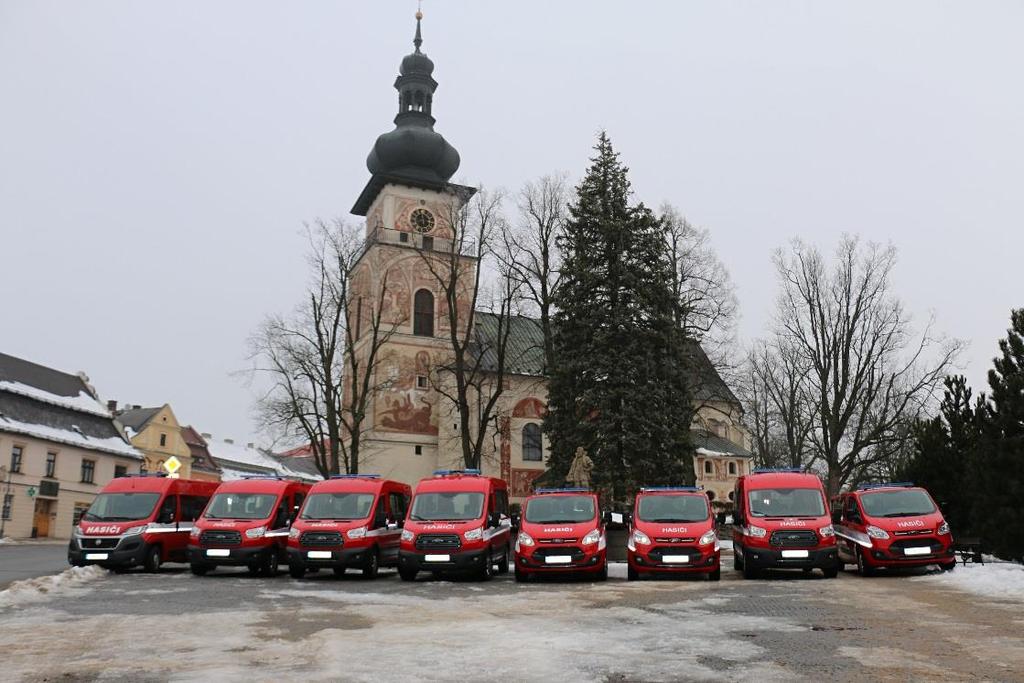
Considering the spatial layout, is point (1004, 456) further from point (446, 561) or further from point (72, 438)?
point (72, 438)

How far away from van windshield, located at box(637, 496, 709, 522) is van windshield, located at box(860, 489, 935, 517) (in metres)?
3.48

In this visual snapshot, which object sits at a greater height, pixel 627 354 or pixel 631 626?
pixel 627 354

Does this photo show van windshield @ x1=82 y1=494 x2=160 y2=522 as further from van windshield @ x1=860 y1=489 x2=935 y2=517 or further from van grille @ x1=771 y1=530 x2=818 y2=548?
van windshield @ x1=860 y1=489 x2=935 y2=517

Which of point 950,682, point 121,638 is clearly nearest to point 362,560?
point 121,638

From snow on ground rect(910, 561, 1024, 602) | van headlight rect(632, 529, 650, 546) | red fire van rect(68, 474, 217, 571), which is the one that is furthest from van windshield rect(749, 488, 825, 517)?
red fire van rect(68, 474, 217, 571)

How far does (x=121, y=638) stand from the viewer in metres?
9.52

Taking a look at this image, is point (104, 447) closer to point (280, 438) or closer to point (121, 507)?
point (280, 438)

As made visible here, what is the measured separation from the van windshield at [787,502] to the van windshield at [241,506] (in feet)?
34.1

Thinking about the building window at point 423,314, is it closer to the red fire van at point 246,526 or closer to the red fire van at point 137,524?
the red fire van at point 137,524

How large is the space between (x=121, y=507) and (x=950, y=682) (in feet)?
58.6

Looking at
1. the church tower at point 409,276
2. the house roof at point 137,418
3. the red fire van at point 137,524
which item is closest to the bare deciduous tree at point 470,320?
the church tower at point 409,276

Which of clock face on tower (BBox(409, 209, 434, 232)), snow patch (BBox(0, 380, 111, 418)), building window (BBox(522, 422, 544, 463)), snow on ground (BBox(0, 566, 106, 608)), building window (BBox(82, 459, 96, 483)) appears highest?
clock face on tower (BBox(409, 209, 434, 232))

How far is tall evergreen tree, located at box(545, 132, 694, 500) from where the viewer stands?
94.9 feet

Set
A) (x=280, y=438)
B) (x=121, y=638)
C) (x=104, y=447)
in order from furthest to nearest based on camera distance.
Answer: (x=104, y=447) → (x=280, y=438) → (x=121, y=638)
